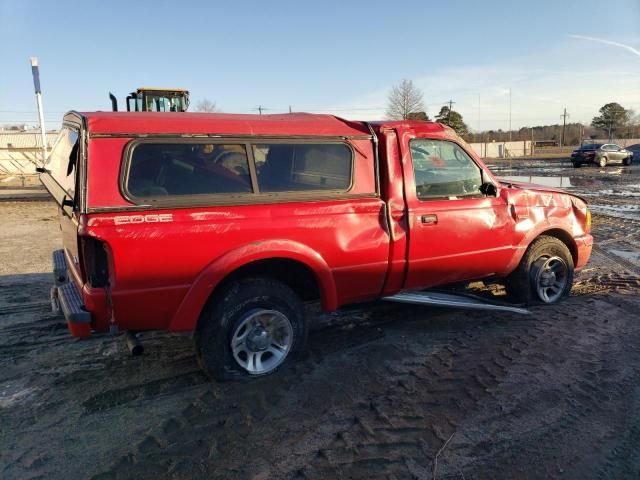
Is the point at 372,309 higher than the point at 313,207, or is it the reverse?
the point at 313,207

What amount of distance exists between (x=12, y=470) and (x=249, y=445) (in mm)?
1342

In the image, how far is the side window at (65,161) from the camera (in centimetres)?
340

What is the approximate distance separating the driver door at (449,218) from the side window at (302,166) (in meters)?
0.62

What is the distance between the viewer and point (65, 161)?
3771 mm

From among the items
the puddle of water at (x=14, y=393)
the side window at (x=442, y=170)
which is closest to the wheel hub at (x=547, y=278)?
the side window at (x=442, y=170)

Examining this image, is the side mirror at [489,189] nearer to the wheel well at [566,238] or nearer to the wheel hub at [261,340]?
the wheel well at [566,238]

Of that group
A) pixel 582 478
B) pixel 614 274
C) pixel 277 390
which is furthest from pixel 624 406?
pixel 614 274

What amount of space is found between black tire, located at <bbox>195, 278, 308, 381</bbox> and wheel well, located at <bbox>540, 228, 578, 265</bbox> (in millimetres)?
3233

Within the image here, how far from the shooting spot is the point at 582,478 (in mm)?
2635

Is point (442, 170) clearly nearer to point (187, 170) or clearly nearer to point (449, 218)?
point (449, 218)

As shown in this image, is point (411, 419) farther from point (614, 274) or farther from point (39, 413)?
point (614, 274)

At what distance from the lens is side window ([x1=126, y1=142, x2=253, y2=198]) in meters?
3.25

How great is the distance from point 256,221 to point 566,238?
374cm

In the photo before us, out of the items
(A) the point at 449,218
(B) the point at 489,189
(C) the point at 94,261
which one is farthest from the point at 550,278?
(C) the point at 94,261
